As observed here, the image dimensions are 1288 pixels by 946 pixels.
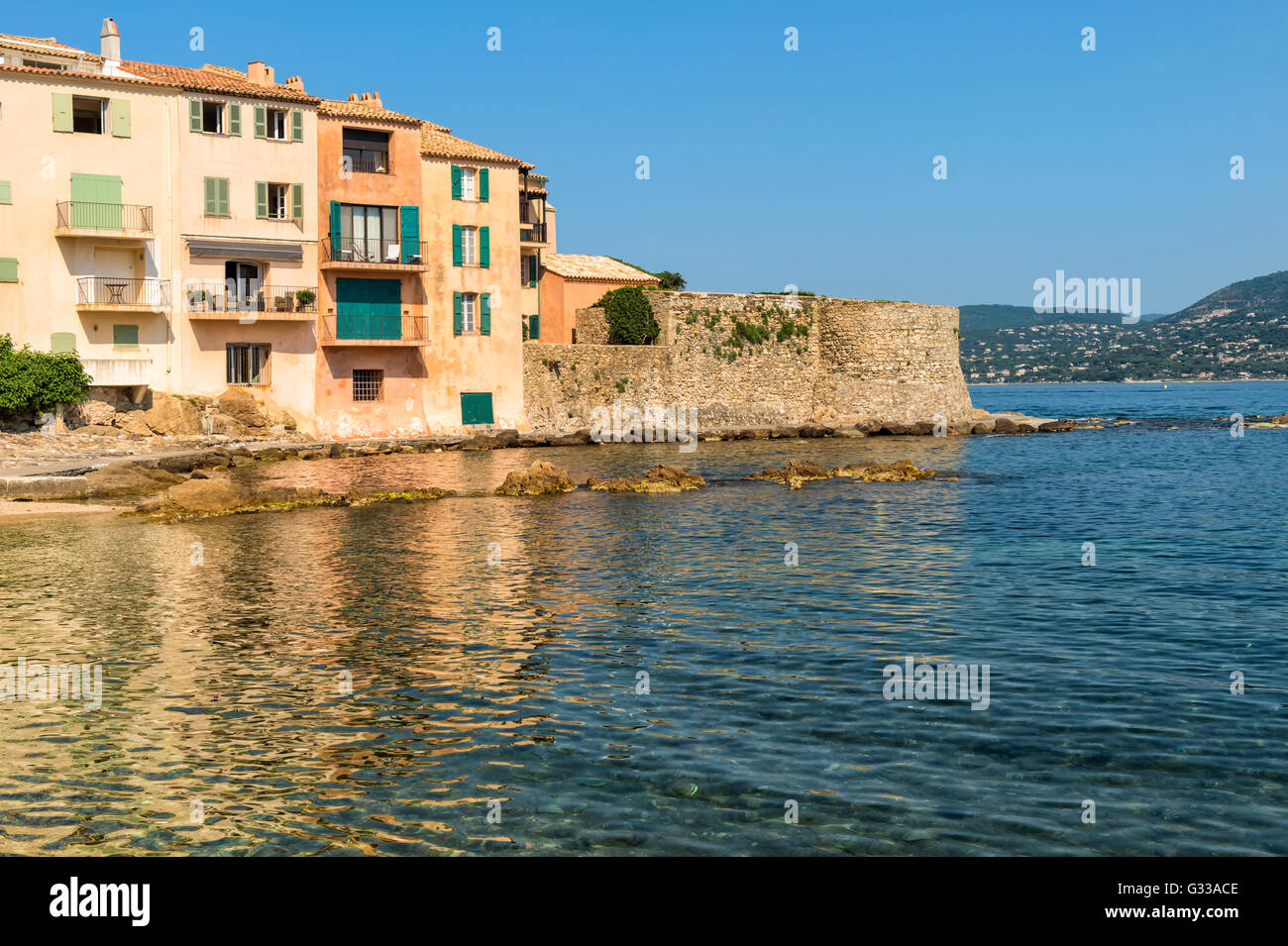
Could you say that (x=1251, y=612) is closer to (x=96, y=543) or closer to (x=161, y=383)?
(x=96, y=543)

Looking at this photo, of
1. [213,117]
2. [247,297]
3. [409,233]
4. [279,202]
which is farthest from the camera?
[409,233]

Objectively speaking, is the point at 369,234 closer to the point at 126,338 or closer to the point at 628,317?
the point at 126,338

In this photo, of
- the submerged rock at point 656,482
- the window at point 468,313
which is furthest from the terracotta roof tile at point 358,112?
the submerged rock at point 656,482

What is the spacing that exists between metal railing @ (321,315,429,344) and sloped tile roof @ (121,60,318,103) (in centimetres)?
877

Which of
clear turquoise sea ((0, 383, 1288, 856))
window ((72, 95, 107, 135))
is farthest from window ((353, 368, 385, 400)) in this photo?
clear turquoise sea ((0, 383, 1288, 856))

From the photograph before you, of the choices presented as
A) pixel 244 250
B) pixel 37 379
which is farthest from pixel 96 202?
pixel 37 379

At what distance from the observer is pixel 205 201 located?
150 ft

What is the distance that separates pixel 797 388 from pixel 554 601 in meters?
55.0

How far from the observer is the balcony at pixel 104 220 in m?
42.7

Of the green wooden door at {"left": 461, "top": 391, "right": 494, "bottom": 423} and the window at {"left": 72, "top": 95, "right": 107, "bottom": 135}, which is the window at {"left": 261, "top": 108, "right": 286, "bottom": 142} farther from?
the green wooden door at {"left": 461, "top": 391, "right": 494, "bottom": 423}

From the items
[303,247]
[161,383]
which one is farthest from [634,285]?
[161,383]

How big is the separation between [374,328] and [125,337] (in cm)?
1024

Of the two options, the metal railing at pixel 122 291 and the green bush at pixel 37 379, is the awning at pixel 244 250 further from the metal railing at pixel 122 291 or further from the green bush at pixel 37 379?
the green bush at pixel 37 379

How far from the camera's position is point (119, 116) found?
4391 centimetres
